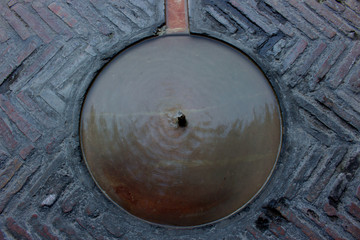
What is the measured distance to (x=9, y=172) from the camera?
187cm

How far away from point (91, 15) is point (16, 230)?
4.87 ft

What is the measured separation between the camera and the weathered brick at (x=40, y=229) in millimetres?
1787

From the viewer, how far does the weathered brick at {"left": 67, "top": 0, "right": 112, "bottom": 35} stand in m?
2.08

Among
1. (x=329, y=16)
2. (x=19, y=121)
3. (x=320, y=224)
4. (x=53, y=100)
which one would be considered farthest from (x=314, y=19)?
(x=19, y=121)

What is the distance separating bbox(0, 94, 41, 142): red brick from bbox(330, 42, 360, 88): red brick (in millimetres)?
1967

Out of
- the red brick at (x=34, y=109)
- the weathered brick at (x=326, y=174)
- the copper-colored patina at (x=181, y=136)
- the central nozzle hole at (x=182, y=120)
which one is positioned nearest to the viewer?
the central nozzle hole at (x=182, y=120)

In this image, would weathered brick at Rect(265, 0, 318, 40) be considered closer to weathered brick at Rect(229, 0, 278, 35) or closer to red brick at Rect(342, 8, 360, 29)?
weathered brick at Rect(229, 0, 278, 35)

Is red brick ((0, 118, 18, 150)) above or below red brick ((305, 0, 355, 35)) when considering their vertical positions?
below

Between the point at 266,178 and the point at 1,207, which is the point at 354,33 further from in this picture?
the point at 1,207

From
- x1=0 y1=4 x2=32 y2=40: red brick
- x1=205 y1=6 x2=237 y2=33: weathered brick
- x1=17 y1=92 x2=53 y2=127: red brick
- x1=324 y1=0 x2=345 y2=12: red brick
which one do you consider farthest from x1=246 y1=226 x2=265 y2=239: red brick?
x1=0 y1=4 x2=32 y2=40: red brick

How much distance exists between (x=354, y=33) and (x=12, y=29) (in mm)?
2392

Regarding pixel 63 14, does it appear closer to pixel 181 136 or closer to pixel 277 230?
pixel 181 136

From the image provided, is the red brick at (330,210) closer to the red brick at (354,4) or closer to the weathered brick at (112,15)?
the red brick at (354,4)

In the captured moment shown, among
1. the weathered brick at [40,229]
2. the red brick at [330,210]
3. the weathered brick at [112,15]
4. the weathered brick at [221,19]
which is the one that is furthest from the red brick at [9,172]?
the red brick at [330,210]
